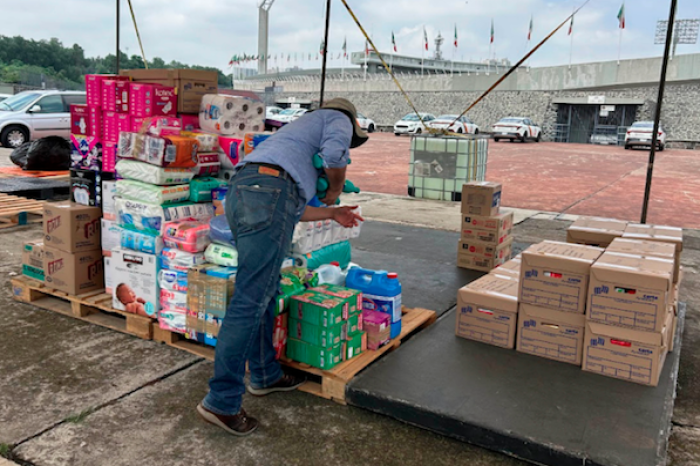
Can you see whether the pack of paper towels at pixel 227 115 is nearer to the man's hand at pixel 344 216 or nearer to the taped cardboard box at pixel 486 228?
the man's hand at pixel 344 216

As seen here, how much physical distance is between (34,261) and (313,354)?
2.89 metres

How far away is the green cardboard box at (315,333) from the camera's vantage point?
3.47 meters

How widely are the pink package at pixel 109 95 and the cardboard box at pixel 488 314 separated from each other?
299 cm

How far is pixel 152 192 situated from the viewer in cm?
408

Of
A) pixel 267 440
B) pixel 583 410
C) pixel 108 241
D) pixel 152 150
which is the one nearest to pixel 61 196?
pixel 108 241

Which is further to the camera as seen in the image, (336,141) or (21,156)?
(21,156)

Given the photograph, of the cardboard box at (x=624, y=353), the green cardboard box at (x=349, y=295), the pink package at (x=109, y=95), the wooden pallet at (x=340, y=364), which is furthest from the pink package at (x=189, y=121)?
the cardboard box at (x=624, y=353)

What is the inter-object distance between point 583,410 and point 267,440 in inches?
65.6

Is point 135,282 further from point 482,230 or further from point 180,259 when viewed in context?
point 482,230

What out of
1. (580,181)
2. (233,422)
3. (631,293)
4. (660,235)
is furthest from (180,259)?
(580,181)

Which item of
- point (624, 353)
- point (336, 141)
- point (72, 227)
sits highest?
point (336, 141)

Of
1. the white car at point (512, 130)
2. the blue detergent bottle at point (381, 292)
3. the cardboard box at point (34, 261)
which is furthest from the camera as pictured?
the white car at point (512, 130)

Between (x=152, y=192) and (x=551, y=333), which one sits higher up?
(x=152, y=192)

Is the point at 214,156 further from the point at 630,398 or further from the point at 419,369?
the point at 630,398
